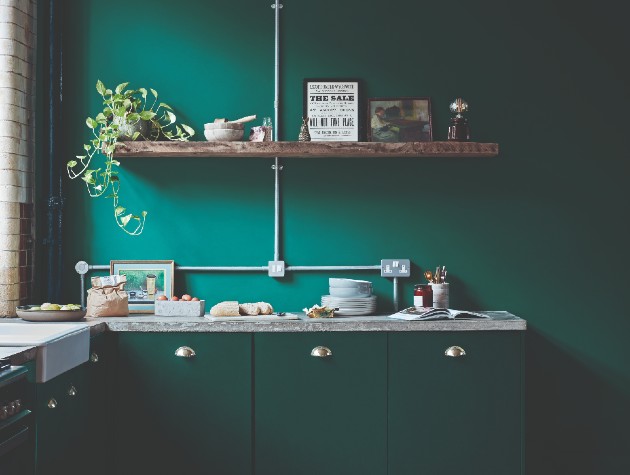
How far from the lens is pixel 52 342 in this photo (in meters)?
2.52

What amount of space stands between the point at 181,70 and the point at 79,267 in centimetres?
115

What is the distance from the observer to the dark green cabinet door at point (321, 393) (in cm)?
316

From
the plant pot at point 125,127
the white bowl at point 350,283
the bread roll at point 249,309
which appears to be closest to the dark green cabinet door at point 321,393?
the bread roll at point 249,309

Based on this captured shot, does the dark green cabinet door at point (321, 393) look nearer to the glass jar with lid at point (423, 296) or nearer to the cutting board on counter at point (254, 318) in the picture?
the cutting board on counter at point (254, 318)

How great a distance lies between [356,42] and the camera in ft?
12.2

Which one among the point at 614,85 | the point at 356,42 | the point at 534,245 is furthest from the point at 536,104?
the point at 356,42

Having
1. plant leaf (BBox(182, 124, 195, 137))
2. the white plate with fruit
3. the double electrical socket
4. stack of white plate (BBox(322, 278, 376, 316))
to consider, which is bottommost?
the white plate with fruit

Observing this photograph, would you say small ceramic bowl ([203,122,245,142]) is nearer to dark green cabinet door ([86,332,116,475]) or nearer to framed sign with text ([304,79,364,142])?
framed sign with text ([304,79,364,142])

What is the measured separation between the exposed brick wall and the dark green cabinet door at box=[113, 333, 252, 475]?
0.71 meters

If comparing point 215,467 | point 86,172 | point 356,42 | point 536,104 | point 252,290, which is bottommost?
point 215,467

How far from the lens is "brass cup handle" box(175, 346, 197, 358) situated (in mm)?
3145

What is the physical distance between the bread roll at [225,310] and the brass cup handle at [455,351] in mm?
992

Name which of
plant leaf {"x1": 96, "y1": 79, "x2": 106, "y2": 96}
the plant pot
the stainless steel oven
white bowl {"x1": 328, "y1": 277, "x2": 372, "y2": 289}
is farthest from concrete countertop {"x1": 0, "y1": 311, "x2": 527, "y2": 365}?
plant leaf {"x1": 96, "y1": 79, "x2": 106, "y2": 96}

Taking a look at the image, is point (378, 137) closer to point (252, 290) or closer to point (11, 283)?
point (252, 290)
